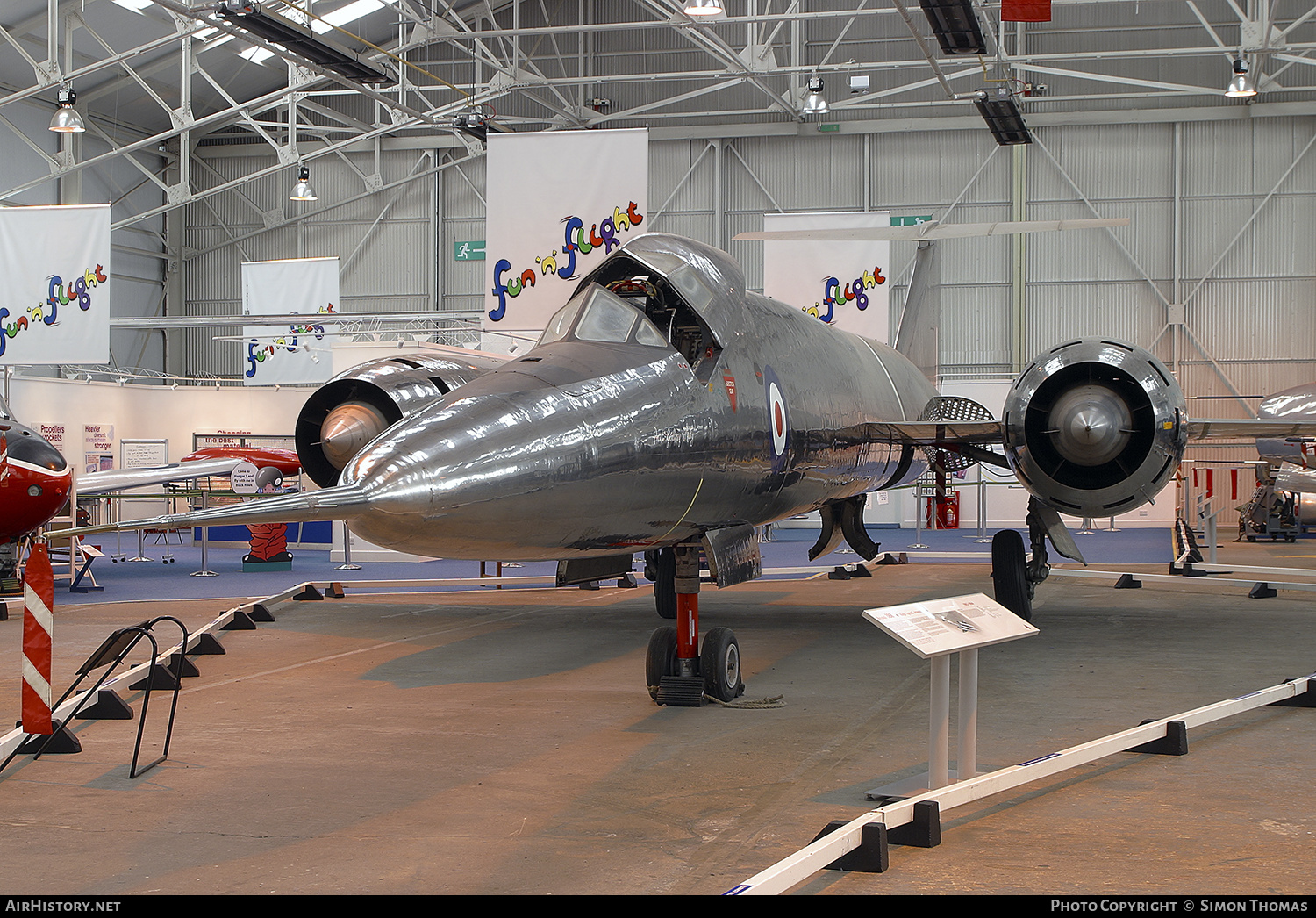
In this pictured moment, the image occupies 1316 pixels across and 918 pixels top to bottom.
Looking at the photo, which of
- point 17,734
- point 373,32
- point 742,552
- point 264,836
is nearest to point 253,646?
point 17,734

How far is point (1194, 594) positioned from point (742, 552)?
8.15 m

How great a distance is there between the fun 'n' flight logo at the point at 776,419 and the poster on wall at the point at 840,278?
351 inches

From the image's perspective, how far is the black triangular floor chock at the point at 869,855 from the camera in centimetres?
389

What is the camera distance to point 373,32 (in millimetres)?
29953

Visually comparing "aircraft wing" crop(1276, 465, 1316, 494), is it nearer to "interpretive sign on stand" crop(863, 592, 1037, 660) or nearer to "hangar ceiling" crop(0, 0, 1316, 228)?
"hangar ceiling" crop(0, 0, 1316, 228)

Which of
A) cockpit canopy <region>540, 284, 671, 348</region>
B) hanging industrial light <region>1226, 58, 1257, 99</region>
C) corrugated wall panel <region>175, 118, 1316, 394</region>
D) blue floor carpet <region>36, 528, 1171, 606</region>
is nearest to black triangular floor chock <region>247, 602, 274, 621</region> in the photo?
blue floor carpet <region>36, 528, 1171, 606</region>

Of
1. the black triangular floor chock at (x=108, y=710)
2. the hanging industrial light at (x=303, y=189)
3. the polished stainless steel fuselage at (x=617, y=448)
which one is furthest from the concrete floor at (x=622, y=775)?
the hanging industrial light at (x=303, y=189)

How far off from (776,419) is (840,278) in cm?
950

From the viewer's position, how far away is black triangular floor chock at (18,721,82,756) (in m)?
5.76

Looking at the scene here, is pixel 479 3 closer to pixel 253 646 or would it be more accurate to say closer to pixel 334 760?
pixel 253 646

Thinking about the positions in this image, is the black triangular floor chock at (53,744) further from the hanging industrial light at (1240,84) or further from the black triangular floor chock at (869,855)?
the hanging industrial light at (1240,84)

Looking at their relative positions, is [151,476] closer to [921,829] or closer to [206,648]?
[206,648]

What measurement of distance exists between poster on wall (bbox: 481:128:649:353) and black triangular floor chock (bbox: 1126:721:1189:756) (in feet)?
22.7

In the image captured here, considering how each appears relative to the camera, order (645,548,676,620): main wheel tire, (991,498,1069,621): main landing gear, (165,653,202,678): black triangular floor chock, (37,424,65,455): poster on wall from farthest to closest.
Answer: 1. (37,424,65,455): poster on wall
2. (645,548,676,620): main wheel tire
3. (991,498,1069,621): main landing gear
4. (165,653,202,678): black triangular floor chock
